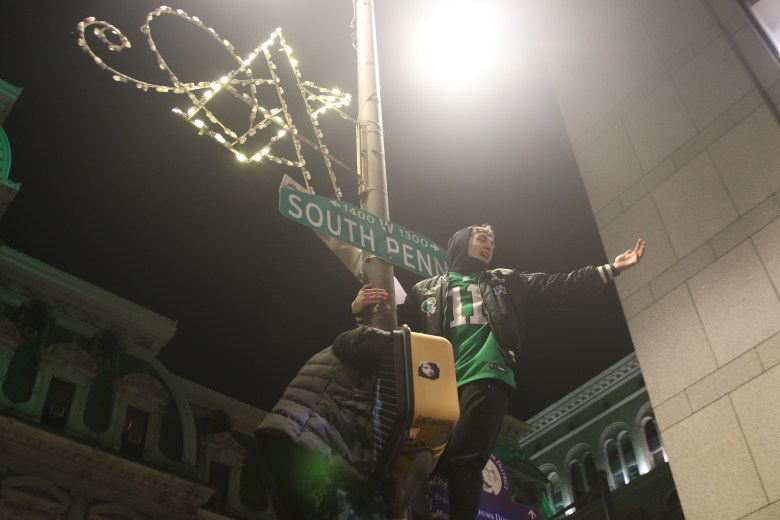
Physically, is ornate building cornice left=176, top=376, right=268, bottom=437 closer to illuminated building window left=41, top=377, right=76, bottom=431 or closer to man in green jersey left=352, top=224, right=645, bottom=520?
illuminated building window left=41, top=377, right=76, bottom=431

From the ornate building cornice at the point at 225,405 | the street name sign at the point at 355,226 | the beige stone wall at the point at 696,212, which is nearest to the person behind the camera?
the street name sign at the point at 355,226

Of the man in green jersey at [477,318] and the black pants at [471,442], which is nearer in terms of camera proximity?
the black pants at [471,442]

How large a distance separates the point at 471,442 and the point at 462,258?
5.82ft

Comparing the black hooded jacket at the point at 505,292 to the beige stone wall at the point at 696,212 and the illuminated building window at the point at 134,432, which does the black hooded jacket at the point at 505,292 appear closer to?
the beige stone wall at the point at 696,212

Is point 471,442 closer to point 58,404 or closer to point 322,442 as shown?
point 322,442

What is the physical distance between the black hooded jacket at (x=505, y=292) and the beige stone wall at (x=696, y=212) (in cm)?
212

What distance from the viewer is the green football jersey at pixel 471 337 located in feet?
17.5

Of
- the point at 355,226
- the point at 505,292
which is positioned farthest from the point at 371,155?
the point at 505,292

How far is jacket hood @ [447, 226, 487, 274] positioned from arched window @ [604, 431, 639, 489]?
3434 cm

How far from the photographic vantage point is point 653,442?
37844 millimetres

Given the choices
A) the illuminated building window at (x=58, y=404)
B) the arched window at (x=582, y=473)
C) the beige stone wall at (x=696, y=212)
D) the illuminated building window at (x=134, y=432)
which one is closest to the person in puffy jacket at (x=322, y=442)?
the beige stone wall at (x=696, y=212)

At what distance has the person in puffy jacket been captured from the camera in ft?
13.2

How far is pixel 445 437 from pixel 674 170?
6216 millimetres

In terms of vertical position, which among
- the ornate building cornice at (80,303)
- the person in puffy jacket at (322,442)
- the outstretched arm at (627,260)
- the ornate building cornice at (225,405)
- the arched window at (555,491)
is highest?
the arched window at (555,491)
